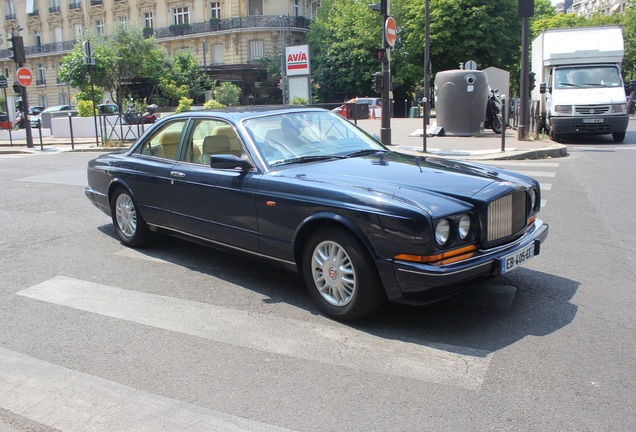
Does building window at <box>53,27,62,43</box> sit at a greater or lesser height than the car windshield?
greater

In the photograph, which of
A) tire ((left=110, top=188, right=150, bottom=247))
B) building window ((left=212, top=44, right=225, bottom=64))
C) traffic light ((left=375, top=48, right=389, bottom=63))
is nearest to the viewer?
tire ((left=110, top=188, right=150, bottom=247))

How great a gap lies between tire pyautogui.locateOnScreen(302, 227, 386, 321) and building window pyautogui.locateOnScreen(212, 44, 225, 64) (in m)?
53.9

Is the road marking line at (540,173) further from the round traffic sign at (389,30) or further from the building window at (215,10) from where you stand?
the building window at (215,10)

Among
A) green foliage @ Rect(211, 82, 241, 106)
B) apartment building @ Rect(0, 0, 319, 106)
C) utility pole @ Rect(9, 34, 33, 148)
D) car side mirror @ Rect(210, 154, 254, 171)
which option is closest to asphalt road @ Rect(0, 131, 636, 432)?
car side mirror @ Rect(210, 154, 254, 171)

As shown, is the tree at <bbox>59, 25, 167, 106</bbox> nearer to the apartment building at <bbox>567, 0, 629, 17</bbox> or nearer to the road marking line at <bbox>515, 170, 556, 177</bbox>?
the road marking line at <bbox>515, 170, 556, 177</bbox>

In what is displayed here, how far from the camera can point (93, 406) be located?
134 inches

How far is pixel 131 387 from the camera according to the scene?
3.59 m

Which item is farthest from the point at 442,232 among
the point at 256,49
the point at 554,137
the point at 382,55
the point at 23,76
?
the point at 256,49

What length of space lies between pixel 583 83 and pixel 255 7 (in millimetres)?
41176

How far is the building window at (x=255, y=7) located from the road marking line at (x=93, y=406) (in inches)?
2121

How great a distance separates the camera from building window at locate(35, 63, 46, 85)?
65000 millimetres

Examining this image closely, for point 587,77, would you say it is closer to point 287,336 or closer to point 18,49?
point 287,336

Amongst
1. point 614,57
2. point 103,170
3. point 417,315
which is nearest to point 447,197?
point 417,315

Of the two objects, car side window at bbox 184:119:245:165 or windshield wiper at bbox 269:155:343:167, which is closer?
windshield wiper at bbox 269:155:343:167
